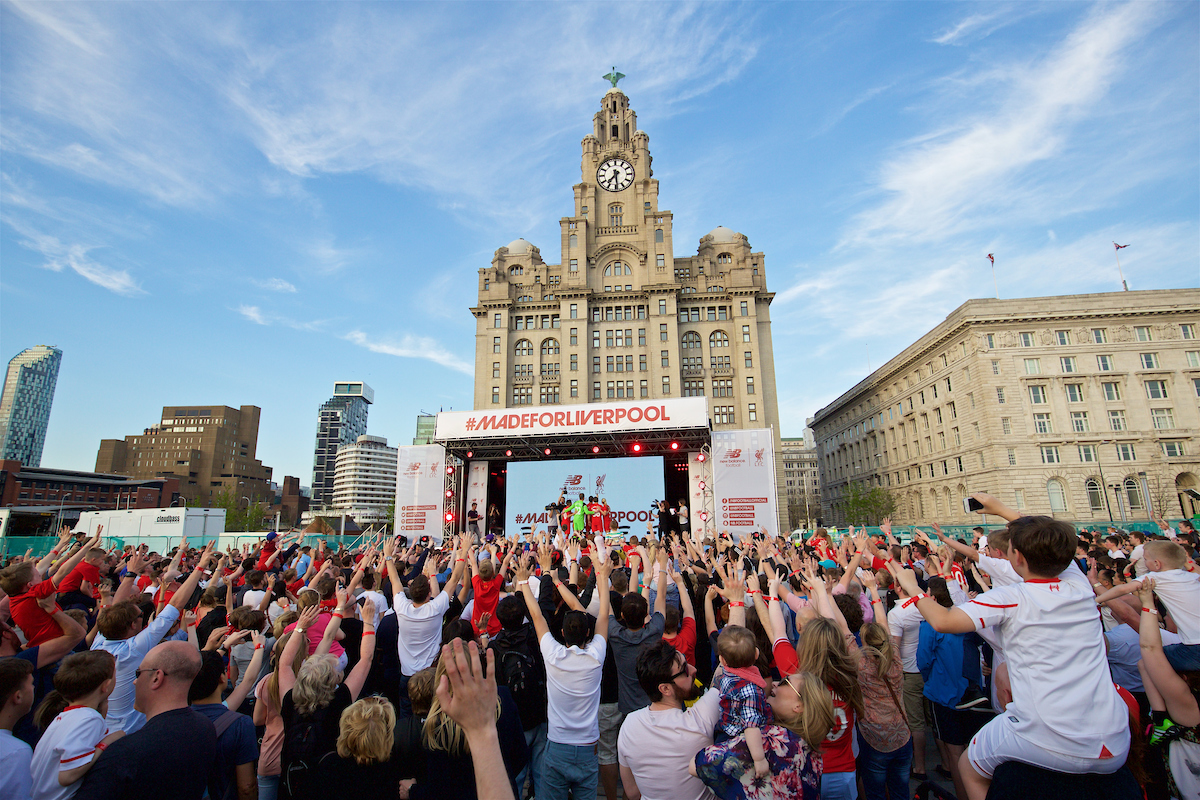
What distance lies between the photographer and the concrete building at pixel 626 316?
4747 cm

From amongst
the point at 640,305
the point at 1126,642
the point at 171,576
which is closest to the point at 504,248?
the point at 640,305

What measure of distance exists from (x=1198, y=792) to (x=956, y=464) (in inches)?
2044

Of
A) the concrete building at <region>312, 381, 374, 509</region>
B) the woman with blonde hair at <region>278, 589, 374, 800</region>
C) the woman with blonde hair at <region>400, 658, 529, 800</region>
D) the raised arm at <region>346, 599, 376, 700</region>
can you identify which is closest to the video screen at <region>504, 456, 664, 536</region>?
the raised arm at <region>346, 599, 376, 700</region>

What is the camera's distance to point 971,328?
146 feet

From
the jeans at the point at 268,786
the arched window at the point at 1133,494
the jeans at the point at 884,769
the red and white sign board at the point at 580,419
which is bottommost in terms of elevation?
the jeans at the point at 884,769

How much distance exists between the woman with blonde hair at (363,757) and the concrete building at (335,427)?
169 metres

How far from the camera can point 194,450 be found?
362 feet

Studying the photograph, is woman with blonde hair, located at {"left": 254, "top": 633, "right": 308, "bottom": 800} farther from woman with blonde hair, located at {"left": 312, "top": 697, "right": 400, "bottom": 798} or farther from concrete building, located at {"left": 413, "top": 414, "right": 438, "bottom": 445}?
concrete building, located at {"left": 413, "top": 414, "right": 438, "bottom": 445}

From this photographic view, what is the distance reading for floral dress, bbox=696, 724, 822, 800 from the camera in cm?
245

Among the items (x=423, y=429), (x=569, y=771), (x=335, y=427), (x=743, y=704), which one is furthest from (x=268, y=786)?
(x=335, y=427)

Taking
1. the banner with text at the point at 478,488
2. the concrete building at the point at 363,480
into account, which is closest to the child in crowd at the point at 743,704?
the banner with text at the point at 478,488

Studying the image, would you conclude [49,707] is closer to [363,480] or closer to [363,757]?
[363,757]

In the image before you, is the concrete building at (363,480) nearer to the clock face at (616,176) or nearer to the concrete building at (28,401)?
the concrete building at (28,401)

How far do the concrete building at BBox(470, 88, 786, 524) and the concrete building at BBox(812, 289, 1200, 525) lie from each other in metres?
16.0
